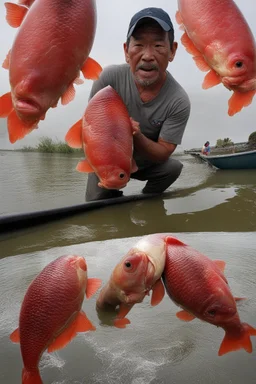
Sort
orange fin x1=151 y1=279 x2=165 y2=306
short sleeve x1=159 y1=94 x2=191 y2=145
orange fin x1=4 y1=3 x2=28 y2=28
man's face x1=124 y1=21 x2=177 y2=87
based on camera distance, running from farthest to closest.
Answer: short sleeve x1=159 y1=94 x2=191 y2=145 < man's face x1=124 y1=21 x2=177 y2=87 < orange fin x1=151 y1=279 x2=165 y2=306 < orange fin x1=4 y1=3 x2=28 y2=28

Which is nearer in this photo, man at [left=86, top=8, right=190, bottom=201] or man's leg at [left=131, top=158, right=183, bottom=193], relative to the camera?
man at [left=86, top=8, right=190, bottom=201]

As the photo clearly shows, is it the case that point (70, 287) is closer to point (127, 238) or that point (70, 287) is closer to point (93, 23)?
point (93, 23)

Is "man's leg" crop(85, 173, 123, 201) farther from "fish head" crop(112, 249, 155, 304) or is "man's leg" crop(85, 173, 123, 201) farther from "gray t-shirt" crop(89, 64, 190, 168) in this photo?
"fish head" crop(112, 249, 155, 304)

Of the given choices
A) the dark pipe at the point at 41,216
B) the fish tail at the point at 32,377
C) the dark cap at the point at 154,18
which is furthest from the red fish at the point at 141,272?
the dark pipe at the point at 41,216

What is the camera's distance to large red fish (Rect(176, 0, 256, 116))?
90 centimetres

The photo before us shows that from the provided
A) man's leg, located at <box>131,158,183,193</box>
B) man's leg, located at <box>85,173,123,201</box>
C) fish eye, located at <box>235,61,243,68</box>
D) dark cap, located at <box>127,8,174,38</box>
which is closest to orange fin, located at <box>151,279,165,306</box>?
fish eye, located at <box>235,61,243,68</box>

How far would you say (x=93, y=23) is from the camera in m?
0.91

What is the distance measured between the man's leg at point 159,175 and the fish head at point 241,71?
4.10 m

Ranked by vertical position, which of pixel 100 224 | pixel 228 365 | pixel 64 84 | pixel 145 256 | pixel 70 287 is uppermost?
pixel 64 84

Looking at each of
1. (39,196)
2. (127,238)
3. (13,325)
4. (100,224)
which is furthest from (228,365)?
(39,196)

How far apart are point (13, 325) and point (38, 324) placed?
2.45ft

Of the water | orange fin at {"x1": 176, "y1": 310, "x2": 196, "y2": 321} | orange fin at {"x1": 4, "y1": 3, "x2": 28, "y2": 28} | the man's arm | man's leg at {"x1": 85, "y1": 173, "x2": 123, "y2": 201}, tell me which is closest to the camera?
orange fin at {"x1": 4, "y1": 3, "x2": 28, "y2": 28}

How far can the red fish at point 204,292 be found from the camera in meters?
1.33

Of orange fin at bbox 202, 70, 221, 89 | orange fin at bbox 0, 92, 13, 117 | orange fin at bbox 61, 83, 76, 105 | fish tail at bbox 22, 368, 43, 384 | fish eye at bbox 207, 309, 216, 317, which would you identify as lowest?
fish tail at bbox 22, 368, 43, 384
